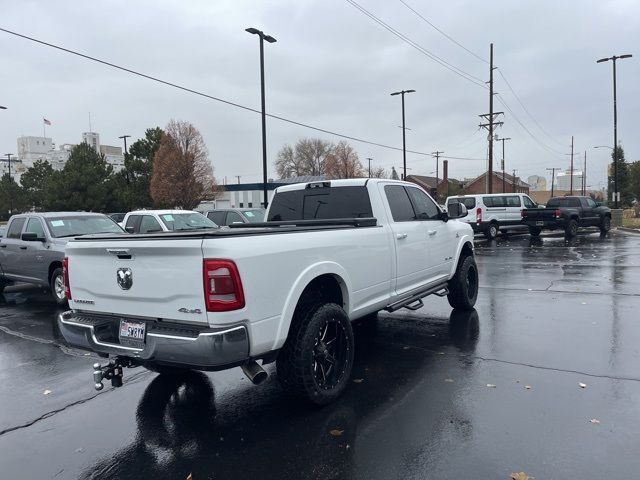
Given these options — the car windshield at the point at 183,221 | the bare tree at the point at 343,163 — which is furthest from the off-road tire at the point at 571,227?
the bare tree at the point at 343,163

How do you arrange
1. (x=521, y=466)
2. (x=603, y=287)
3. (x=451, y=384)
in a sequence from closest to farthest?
(x=521, y=466), (x=451, y=384), (x=603, y=287)

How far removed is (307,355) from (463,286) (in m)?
4.22

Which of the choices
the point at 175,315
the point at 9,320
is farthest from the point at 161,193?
the point at 175,315

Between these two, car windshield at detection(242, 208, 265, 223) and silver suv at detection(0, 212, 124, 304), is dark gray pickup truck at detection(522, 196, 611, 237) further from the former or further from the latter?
silver suv at detection(0, 212, 124, 304)

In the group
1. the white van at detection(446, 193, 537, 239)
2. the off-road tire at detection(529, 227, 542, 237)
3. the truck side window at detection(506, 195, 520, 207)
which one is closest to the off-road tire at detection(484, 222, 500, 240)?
the white van at detection(446, 193, 537, 239)

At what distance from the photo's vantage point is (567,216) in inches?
829

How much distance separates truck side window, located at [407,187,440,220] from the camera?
644 cm

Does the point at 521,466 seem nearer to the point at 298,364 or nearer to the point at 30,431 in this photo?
the point at 298,364

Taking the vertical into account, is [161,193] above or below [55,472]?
above

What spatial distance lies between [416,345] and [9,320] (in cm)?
691

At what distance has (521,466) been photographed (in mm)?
3207

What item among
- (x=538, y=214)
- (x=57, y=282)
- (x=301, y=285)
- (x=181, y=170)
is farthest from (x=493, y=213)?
(x=181, y=170)

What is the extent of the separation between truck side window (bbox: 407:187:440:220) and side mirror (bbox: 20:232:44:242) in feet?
23.5

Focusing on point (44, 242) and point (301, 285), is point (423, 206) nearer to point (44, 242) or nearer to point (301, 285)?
point (301, 285)
